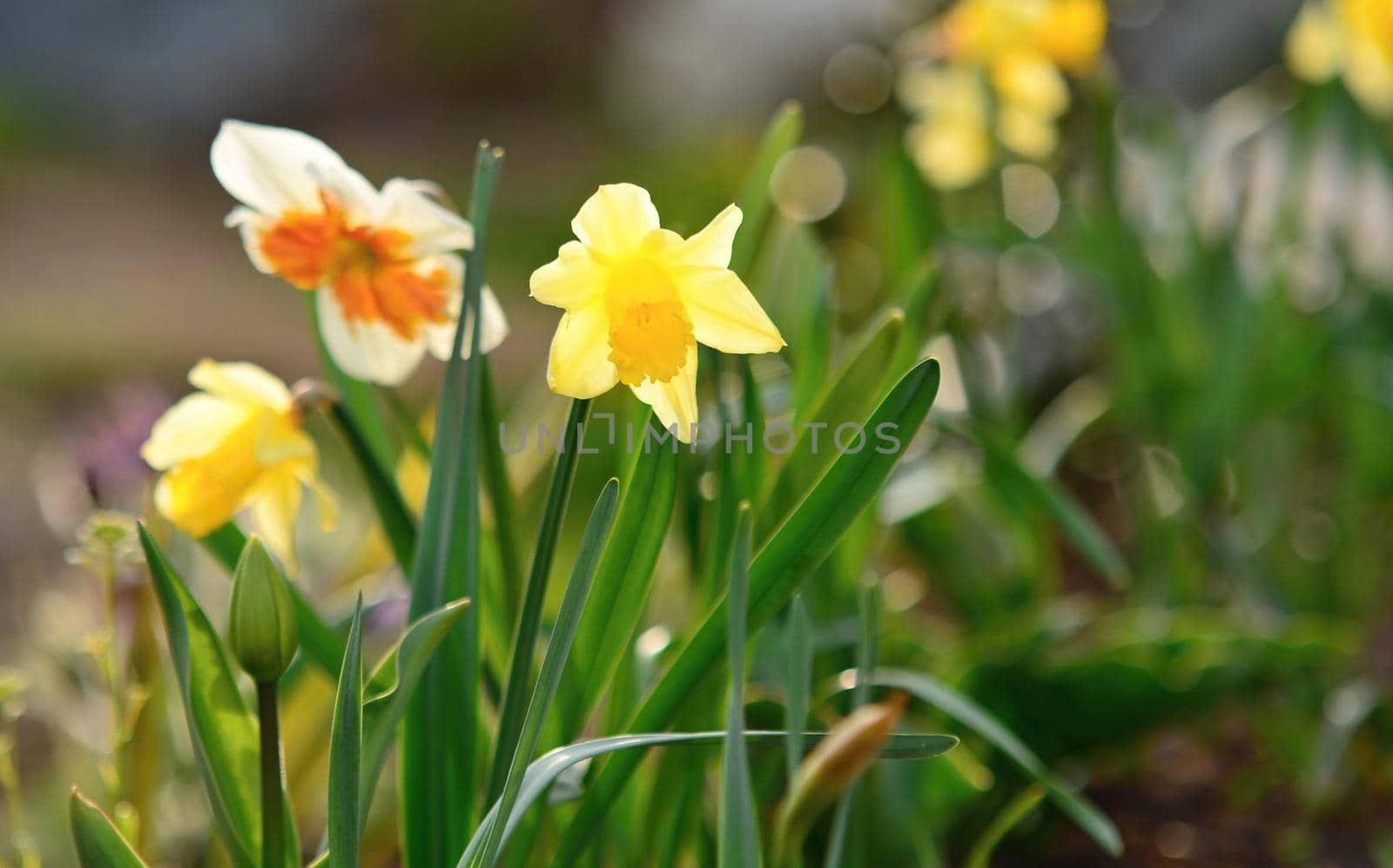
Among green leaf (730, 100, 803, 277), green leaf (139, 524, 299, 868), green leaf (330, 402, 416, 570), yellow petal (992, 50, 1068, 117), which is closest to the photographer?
green leaf (139, 524, 299, 868)

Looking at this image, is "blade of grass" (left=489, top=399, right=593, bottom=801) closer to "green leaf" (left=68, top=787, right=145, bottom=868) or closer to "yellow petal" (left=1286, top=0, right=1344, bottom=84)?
"green leaf" (left=68, top=787, right=145, bottom=868)

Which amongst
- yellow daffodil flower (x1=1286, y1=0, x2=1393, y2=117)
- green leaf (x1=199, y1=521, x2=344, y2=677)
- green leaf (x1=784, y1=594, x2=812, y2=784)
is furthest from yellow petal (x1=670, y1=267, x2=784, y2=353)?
yellow daffodil flower (x1=1286, y1=0, x2=1393, y2=117)

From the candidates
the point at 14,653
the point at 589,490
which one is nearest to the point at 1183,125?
the point at 589,490

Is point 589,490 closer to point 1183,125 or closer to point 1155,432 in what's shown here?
point 1155,432

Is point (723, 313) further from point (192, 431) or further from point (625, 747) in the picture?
point (192, 431)

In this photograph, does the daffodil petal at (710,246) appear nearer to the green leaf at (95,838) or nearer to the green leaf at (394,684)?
the green leaf at (394,684)

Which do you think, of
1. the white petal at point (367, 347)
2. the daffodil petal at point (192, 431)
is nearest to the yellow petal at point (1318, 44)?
the white petal at point (367, 347)
